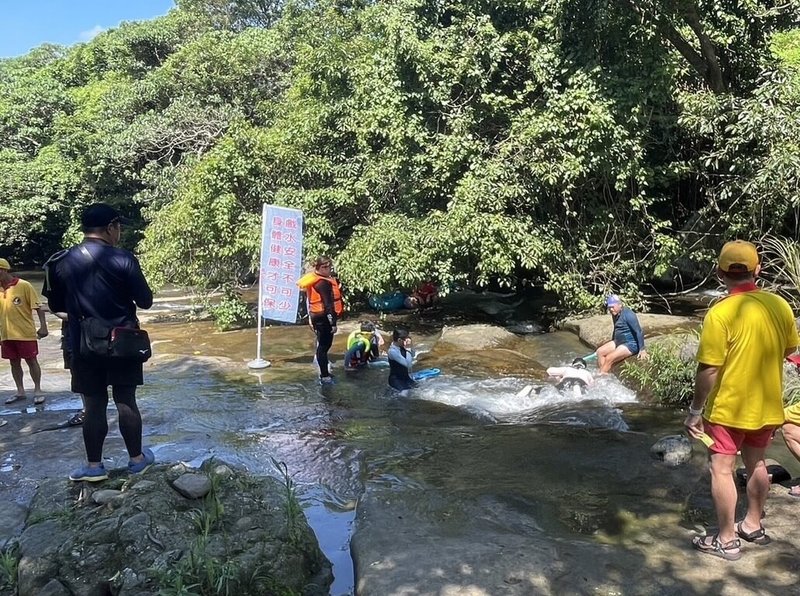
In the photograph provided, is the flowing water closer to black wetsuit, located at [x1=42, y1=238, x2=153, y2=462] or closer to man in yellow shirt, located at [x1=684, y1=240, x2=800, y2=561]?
man in yellow shirt, located at [x1=684, y1=240, x2=800, y2=561]

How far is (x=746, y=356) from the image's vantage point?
374cm

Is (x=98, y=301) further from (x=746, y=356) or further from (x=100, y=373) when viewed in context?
(x=746, y=356)

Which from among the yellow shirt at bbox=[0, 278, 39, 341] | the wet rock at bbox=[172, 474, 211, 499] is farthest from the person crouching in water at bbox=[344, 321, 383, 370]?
the wet rock at bbox=[172, 474, 211, 499]

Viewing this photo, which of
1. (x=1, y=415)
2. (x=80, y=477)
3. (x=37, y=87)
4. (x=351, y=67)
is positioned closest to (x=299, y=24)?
(x=351, y=67)

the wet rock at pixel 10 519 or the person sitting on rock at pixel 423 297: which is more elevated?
the person sitting on rock at pixel 423 297

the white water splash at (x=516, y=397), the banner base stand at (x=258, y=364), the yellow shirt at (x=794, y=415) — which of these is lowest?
the banner base stand at (x=258, y=364)

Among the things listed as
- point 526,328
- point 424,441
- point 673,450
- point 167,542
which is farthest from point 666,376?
point 526,328

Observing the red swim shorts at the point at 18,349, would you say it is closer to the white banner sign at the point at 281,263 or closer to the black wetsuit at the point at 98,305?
the black wetsuit at the point at 98,305

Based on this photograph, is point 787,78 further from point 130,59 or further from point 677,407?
point 130,59

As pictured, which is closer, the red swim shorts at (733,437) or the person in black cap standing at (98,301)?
the red swim shorts at (733,437)

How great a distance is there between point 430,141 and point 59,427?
820cm

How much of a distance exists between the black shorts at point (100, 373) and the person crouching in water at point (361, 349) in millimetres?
5664

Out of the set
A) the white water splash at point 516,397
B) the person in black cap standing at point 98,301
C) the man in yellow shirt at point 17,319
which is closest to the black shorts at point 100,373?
the person in black cap standing at point 98,301

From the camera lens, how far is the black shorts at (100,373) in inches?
179
